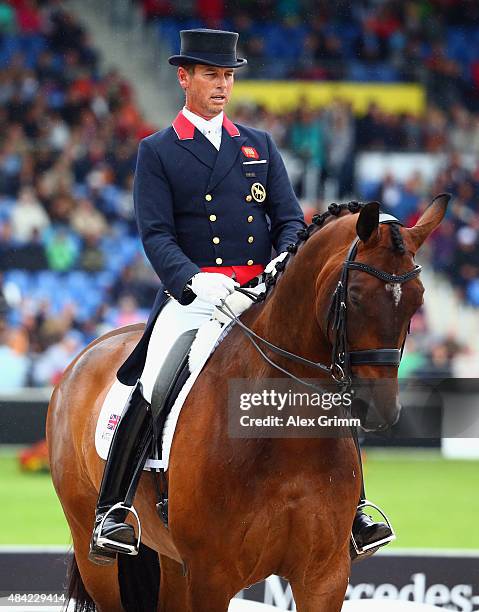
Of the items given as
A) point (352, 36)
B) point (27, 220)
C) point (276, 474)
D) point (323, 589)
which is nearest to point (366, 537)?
point (323, 589)

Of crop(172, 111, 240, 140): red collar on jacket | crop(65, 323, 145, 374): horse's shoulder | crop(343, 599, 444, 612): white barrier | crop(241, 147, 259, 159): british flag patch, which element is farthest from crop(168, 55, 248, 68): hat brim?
crop(343, 599, 444, 612): white barrier

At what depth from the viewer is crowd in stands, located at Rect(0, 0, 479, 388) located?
43.8ft

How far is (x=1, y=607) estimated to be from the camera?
18.0 ft

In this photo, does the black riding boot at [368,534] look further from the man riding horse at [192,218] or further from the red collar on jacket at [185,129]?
the red collar on jacket at [185,129]

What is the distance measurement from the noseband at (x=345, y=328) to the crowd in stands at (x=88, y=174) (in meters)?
8.79

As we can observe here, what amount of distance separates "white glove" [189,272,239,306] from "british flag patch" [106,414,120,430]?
0.77 metres

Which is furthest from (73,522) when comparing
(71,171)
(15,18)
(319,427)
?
(15,18)

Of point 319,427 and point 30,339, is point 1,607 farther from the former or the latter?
point 30,339

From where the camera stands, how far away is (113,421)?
4438mm

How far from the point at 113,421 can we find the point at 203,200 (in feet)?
3.10

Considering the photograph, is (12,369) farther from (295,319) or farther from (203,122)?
(295,319)

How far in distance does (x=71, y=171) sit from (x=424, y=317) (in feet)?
17.1

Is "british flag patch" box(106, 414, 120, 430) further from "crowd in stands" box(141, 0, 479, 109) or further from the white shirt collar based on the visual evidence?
"crowd in stands" box(141, 0, 479, 109)

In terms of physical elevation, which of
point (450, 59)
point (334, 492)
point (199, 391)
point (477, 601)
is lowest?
point (477, 601)
